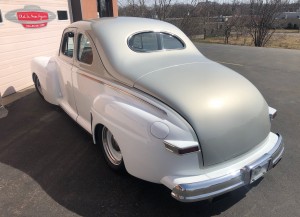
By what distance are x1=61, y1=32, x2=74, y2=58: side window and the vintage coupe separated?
0.53m

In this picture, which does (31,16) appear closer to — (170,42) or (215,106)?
(170,42)

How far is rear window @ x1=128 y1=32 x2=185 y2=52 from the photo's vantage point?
11.5ft

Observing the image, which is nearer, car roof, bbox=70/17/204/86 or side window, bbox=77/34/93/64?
car roof, bbox=70/17/204/86

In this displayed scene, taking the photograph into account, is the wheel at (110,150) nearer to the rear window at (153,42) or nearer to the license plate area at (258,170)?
the rear window at (153,42)

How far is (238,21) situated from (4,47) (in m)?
22.7

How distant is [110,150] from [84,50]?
4.72ft

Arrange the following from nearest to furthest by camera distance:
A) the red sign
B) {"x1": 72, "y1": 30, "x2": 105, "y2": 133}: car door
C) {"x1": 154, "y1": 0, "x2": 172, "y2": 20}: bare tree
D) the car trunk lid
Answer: the car trunk lid, {"x1": 72, "y1": 30, "x2": 105, "y2": 133}: car door, the red sign, {"x1": 154, "y1": 0, "x2": 172, "y2": 20}: bare tree

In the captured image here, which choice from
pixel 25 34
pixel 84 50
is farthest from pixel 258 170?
pixel 25 34

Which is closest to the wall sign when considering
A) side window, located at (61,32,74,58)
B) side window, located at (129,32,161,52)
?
side window, located at (61,32,74,58)

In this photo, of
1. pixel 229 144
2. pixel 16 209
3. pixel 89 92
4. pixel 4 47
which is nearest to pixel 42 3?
pixel 4 47

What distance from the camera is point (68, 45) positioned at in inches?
174

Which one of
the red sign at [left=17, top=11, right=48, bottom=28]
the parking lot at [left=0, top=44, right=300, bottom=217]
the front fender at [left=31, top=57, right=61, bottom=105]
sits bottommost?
the parking lot at [left=0, top=44, right=300, bottom=217]

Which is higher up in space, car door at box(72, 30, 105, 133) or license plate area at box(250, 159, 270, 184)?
car door at box(72, 30, 105, 133)

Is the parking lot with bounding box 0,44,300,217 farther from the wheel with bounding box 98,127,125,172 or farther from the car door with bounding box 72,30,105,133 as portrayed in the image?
the car door with bounding box 72,30,105,133
